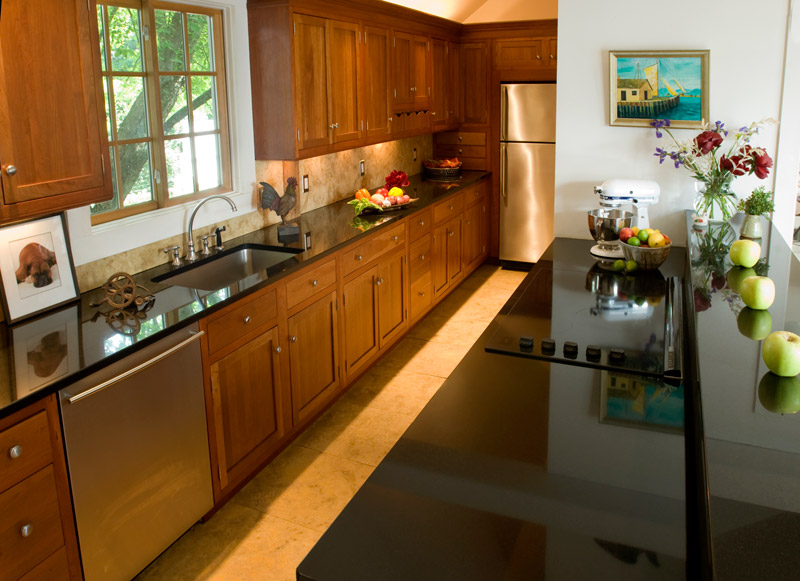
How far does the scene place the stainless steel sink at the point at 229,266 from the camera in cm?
335

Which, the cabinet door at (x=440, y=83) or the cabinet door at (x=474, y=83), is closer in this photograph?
the cabinet door at (x=440, y=83)

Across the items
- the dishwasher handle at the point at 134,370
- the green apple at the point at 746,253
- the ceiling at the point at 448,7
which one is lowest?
the dishwasher handle at the point at 134,370

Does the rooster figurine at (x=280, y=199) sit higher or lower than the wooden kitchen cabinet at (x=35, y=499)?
higher

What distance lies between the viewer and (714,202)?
3.67 metres

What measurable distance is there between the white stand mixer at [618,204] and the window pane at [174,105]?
2088 mm

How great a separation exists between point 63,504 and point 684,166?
3204 millimetres

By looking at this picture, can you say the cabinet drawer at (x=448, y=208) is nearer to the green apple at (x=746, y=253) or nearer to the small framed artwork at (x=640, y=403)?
the green apple at (x=746, y=253)

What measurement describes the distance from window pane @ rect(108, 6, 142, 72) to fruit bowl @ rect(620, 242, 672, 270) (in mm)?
2375

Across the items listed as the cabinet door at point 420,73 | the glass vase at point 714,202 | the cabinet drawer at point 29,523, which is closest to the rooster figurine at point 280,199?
the cabinet door at point 420,73

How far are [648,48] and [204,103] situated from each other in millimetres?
2317

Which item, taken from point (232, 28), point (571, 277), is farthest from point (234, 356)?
point (232, 28)

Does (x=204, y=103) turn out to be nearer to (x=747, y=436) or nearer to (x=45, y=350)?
(x=45, y=350)

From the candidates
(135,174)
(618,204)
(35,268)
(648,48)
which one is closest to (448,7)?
(648,48)

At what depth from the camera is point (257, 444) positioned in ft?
10.5
